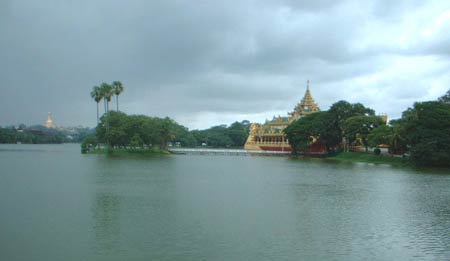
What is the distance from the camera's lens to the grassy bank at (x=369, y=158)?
6256cm

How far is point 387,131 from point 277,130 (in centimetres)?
4558

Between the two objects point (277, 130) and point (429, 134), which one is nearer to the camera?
point (429, 134)

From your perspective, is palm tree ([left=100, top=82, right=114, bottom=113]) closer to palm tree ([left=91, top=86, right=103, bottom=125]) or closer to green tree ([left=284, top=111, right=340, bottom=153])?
palm tree ([left=91, top=86, right=103, bottom=125])

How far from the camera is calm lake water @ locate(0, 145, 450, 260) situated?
16.3m

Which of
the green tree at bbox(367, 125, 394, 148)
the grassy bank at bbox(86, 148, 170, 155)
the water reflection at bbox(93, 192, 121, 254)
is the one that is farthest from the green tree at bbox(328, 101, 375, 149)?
the water reflection at bbox(93, 192, 121, 254)

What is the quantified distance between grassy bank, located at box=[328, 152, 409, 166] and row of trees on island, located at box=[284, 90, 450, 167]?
5.32 feet

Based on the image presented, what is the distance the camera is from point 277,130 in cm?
10931

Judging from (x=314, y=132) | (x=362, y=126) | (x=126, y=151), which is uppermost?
(x=362, y=126)

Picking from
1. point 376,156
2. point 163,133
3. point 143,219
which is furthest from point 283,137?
point 143,219

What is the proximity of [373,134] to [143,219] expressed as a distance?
5262 centimetres

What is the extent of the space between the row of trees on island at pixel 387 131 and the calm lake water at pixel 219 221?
64.8 ft

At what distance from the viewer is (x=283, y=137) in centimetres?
10706

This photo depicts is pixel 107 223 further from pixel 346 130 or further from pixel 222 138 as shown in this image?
pixel 222 138

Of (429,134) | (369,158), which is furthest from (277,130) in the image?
(429,134)
